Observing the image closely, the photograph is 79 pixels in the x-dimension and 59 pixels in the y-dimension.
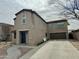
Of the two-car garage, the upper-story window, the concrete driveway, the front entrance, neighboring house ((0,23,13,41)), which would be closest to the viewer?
the concrete driveway

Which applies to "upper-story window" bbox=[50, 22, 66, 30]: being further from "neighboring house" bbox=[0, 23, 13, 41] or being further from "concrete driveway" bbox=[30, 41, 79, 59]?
"concrete driveway" bbox=[30, 41, 79, 59]

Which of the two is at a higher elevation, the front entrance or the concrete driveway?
the front entrance

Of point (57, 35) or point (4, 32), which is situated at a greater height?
point (4, 32)

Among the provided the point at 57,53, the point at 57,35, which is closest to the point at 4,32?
the point at 57,35

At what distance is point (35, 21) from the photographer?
75.1ft

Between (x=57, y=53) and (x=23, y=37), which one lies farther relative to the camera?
(x=23, y=37)

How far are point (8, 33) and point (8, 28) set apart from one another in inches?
62.5

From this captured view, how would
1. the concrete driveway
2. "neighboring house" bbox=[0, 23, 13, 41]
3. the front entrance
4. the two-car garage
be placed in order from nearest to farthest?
the concrete driveway → the front entrance → "neighboring house" bbox=[0, 23, 13, 41] → the two-car garage

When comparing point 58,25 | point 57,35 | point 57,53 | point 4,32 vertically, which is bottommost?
point 57,53

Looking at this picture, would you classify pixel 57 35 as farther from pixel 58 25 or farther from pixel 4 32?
pixel 4 32

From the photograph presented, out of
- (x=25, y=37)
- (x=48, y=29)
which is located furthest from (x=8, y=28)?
(x=25, y=37)

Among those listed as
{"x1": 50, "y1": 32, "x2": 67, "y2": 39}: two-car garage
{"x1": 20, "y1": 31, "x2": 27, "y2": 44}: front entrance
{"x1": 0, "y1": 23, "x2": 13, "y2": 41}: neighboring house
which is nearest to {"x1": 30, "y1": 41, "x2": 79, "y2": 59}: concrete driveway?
{"x1": 20, "y1": 31, "x2": 27, "y2": 44}: front entrance

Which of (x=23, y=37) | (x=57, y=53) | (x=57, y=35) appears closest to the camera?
(x=57, y=53)

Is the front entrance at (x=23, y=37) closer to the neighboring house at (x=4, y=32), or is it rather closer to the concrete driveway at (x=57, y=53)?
the concrete driveway at (x=57, y=53)
